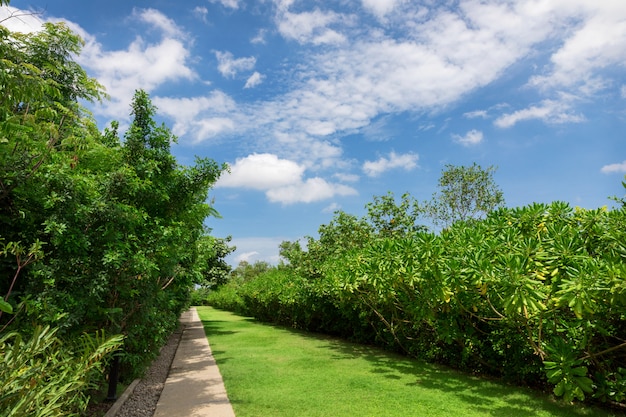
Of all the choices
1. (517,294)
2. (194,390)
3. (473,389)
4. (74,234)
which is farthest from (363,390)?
(74,234)

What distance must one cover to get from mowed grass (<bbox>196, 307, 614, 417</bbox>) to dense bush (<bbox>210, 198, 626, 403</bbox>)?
582 mm

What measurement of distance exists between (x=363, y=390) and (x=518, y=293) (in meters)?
3.46

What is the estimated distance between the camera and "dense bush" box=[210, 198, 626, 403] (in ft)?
16.4

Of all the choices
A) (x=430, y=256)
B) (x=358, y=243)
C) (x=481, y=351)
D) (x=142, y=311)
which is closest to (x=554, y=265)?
(x=430, y=256)

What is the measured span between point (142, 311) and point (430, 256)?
508 cm

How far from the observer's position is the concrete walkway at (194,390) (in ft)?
20.1

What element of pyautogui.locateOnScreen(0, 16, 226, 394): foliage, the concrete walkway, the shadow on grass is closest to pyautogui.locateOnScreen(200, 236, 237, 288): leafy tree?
the concrete walkway

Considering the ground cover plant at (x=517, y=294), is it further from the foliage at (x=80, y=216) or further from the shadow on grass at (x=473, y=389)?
the foliage at (x=80, y=216)

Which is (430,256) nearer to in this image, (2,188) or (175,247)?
(175,247)

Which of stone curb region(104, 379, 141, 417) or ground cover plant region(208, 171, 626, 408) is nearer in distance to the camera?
ground cover plant region(208, 171, 626, 408)

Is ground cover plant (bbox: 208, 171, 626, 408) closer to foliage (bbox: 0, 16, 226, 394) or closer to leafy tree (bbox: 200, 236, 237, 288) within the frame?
foliage (bbox: 0, 16, 226, 394)

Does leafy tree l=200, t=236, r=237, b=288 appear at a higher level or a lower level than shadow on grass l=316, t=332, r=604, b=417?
higher

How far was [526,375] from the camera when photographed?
7.30 metres

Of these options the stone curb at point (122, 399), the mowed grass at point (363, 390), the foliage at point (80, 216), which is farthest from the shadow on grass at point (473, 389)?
the foliage at point (80, 216)
